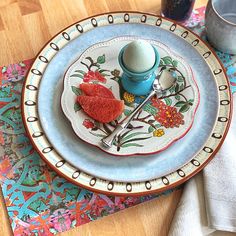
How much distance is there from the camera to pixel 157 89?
28.9 inches

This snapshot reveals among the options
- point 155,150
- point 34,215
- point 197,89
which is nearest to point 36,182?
point 34,215

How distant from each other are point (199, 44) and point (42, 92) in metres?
0.30

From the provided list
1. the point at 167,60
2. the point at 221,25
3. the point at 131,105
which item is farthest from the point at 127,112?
the point at 221,25

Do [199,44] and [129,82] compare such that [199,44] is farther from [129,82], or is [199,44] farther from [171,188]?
[171,188]

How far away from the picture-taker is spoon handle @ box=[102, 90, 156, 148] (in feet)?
2.24

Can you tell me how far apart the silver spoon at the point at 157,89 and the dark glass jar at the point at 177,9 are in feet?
0.48

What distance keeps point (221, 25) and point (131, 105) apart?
8.4 inches

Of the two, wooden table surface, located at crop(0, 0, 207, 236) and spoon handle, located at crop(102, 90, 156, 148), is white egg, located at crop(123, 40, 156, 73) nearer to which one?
spoon handle, located at crop(102, 90, 156, 148)

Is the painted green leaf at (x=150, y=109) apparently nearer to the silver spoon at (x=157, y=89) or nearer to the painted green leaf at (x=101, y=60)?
the silver spoon at (x=157, y=89)

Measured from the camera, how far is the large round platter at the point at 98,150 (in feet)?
2.21

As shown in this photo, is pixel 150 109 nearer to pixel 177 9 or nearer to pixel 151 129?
pixel 151 129

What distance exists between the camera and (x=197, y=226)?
66cm

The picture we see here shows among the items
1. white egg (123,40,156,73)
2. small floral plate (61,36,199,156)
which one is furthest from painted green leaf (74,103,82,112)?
white egg (123,40,156,73)

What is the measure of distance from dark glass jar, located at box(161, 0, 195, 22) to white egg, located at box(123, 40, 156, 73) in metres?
0.19
